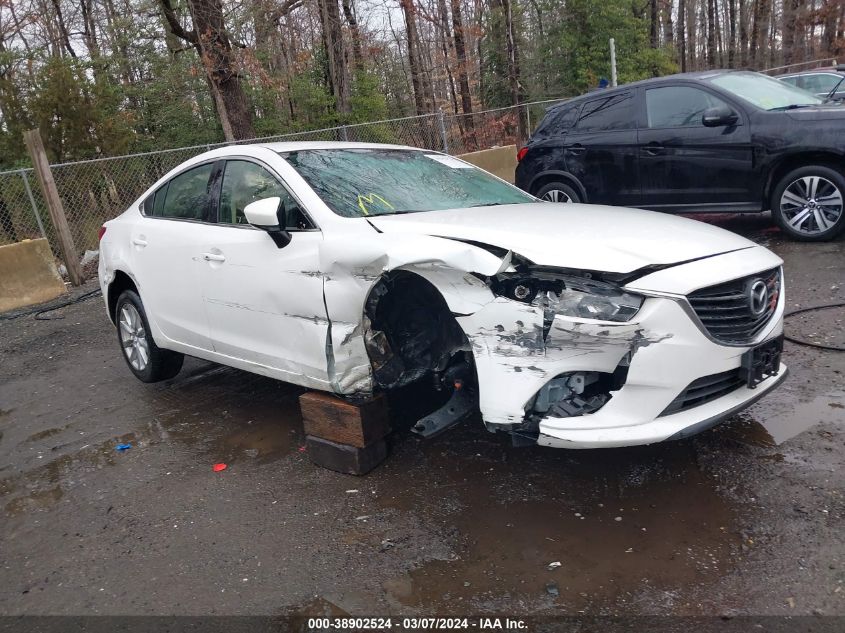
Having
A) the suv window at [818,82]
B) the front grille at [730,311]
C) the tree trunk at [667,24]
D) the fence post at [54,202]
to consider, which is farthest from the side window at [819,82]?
the tree trunk at [667,24]

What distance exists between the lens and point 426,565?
297 centimetres

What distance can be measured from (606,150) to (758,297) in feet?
17.4

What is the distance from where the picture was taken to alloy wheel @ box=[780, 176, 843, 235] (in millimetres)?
6809

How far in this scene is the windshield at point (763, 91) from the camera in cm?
719

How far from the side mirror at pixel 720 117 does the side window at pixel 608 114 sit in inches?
37.7

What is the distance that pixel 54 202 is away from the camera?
9.91 m

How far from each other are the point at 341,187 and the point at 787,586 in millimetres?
2867

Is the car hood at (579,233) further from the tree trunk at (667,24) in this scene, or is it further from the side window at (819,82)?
the tree trunk at (667,24)

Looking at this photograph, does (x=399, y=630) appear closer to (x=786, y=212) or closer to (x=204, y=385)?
(x=204, y=385)

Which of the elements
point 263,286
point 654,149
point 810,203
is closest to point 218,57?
point 654,149

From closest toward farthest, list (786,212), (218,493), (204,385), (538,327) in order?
(538,327), (218,493), (204,385), (786,212)

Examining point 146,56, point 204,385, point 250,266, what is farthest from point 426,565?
point 146,56

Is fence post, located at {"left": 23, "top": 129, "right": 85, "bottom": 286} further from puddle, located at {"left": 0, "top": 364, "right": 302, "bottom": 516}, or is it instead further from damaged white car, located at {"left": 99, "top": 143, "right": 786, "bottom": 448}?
damaged white car, located at {"left": 99, "top": 143, "right": 786, "bottom": 448}

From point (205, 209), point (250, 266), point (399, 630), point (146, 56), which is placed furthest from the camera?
point (146, 56)
